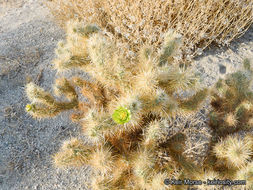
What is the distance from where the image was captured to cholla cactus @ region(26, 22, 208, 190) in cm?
142

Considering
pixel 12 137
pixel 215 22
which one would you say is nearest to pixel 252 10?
pixel 215 22

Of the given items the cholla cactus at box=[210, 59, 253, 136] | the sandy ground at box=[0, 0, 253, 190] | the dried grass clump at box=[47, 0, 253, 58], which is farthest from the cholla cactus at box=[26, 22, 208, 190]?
the dried grass clump at box=[47, 0, 253, 58]

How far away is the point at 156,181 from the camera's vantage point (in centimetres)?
146

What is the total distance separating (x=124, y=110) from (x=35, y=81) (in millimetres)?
2121

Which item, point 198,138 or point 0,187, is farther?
point 198,138

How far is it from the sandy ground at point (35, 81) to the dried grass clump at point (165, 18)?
301 mm

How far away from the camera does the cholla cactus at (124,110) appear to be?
4.67 feet

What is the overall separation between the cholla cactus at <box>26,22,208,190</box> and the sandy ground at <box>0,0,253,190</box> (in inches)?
30.6

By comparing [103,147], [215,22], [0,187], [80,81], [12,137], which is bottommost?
[0,187]

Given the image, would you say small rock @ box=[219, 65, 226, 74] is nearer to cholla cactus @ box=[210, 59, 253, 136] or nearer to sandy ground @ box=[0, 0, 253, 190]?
sandy ground @ box=[0, 0, 253, 190]

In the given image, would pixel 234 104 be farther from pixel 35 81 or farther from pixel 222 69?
pixel 35 81

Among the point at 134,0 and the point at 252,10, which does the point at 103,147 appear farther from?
the point at 252,10

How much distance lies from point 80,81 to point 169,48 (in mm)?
837

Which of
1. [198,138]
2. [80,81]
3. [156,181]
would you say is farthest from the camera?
[198,138]
